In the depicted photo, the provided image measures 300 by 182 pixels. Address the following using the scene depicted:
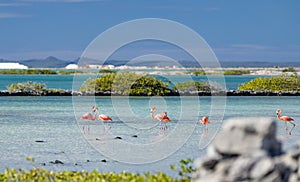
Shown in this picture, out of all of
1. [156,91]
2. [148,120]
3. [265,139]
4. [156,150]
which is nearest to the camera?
[265,139]

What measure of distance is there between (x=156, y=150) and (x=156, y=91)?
1444cm

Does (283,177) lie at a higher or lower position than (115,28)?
lower

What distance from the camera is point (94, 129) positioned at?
47.9ft

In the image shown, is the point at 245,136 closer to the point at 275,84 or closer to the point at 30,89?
the point at 30,89

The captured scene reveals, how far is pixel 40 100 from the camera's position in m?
24.1

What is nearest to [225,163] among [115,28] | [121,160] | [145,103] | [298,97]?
[121,160]

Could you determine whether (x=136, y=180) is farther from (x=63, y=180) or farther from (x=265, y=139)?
(x=265, y=139)

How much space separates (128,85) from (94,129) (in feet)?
36.0

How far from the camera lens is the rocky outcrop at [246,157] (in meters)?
4.58

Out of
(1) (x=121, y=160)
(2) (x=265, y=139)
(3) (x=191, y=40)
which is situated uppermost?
(3) (x=191, y=40)

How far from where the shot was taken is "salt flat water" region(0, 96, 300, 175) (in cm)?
1034

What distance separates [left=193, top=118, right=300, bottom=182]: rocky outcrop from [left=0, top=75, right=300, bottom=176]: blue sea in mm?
1234

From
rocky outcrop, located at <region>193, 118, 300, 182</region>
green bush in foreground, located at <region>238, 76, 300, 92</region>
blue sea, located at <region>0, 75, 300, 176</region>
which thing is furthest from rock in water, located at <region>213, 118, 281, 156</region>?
green bush in foreground, located at <region>238, 76, 300, 92</region>

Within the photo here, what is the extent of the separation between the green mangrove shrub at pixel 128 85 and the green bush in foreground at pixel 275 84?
5.00 meters
